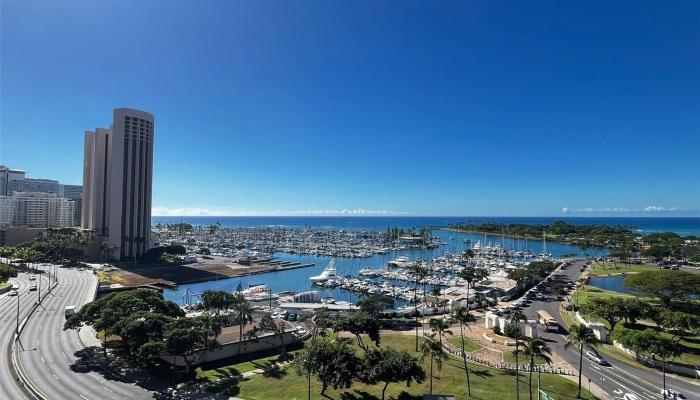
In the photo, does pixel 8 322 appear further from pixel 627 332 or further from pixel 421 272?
pixel 627 332

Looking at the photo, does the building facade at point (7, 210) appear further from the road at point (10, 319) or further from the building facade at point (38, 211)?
the road at point (10, 319)

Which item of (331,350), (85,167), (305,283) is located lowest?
(305,283)

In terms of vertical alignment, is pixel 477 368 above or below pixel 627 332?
below

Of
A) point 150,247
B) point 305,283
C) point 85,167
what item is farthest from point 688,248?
point 85,167

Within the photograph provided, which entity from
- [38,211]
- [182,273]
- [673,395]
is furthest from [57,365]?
[38,211]

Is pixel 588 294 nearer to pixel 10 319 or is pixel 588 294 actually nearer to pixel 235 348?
pixel 235 348

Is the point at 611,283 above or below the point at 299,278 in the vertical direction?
above

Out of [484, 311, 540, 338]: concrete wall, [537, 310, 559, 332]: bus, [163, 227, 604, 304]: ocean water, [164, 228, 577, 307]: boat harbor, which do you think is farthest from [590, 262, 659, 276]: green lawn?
[484, 311, 540, 338]: concrete wall
